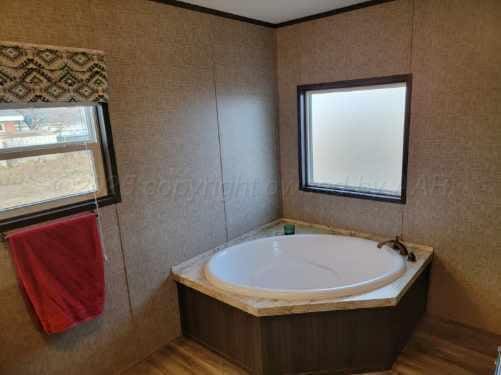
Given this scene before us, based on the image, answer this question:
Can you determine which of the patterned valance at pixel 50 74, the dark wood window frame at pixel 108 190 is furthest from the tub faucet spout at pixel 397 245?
the patterned valance at pixel 50 74

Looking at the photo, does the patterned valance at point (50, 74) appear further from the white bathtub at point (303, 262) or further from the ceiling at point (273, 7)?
the white bathtub at point (303, 262)

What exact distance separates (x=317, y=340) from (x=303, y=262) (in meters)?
0.90

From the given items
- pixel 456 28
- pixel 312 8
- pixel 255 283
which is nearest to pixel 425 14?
pixel 456 28

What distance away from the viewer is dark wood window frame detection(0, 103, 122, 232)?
6.02ft

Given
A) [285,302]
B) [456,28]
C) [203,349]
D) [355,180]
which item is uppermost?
[456,28]

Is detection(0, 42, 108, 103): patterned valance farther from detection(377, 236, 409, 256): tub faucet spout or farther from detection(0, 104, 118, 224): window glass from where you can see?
detection(377, 236, 409, 256): tub faucet spout

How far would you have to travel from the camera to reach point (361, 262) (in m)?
2.71

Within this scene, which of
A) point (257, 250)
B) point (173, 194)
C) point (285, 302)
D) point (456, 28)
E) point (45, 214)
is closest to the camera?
point (45, 214)

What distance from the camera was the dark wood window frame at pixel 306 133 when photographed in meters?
2.52

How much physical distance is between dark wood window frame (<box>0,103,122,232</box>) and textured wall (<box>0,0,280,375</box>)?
5 cm

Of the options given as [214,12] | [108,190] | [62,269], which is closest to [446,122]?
[214,12]

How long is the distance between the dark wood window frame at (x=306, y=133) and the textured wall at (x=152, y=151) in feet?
1.36

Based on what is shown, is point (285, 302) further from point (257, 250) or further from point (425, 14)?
point (425, 14)

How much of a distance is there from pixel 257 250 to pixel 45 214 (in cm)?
156
